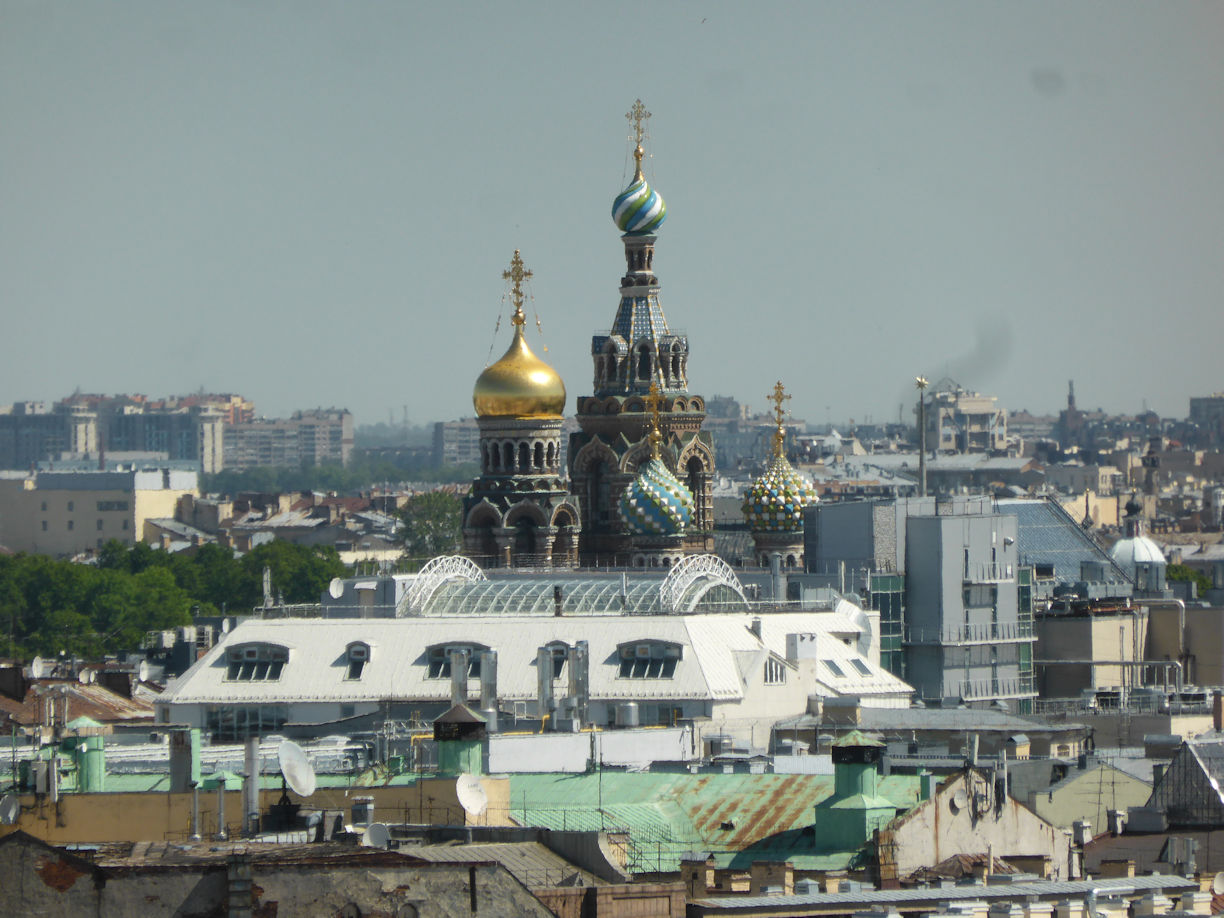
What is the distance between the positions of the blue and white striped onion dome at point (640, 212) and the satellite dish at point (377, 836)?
163 feet

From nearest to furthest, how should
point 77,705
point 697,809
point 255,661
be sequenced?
1. point 697,809
2. point 255,661
3. point 77,705

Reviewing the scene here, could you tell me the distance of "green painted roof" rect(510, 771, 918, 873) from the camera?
104 ft

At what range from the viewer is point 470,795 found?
31.2 meters

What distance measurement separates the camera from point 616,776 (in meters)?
35.0

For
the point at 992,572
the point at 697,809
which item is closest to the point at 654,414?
the point at 992,572

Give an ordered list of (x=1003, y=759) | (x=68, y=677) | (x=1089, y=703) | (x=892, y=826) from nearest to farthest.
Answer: (x=892, y=826), (x=1003, y=759), (x=1089, y=703), (x=68, y=677)

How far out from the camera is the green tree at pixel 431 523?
12325 cm

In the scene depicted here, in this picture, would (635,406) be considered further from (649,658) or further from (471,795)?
(471,795)

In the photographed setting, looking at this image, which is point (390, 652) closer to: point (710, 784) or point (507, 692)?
point (507, 692)

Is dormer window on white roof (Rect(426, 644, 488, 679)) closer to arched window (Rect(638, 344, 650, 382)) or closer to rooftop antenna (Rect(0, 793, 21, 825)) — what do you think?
rooftop antenna (Rect(0, 793, 21, 825))

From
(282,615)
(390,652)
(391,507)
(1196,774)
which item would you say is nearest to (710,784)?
(1196,774)

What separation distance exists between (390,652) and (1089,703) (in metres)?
10.4

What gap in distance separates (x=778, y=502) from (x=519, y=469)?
516 centimetres

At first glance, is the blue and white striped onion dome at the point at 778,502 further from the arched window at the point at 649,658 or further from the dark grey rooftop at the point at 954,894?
the dark grey rooftop at the point at 954,894
